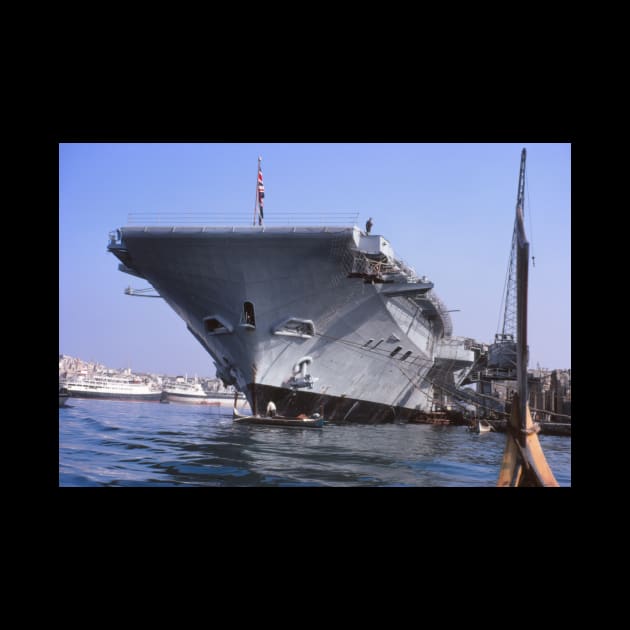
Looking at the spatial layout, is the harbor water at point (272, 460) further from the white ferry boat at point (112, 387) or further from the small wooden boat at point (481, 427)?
the white ferry boat at point (112, 387)

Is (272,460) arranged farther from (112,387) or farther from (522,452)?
(112,387)

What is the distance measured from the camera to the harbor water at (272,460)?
8.91 meters

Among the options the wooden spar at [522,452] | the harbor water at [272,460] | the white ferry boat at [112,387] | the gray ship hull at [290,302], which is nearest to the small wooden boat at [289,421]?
the harbor water at [272,460]

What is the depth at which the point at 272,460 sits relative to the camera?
1059cm

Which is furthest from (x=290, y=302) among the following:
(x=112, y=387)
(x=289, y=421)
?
(x=112, y=387)

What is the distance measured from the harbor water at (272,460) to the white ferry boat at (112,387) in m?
37.1

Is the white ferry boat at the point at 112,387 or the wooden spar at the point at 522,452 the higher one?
the wooden spar at the point at 522,452

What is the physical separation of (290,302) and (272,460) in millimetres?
6286

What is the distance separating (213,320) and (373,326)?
15.7 ft

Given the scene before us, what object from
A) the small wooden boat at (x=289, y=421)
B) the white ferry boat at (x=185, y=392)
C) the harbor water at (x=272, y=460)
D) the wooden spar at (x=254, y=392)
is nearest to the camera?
the harbor water at (x=272, y=460)

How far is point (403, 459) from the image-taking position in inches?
488
